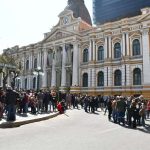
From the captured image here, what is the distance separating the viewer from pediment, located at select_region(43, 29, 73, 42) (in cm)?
4724

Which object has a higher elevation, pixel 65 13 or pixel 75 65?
pixel 65 13

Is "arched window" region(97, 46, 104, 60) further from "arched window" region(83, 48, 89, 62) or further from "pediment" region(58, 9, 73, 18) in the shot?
"pediment" region(58, 9, 73, 18)

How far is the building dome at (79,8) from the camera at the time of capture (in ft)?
173

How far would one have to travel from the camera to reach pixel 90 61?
43594 mm

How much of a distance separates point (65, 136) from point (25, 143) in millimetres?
2098

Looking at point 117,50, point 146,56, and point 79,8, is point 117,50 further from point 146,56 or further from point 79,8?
point 79,8

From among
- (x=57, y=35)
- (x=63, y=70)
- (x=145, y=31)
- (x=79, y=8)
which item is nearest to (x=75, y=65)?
(x=63, y=70)

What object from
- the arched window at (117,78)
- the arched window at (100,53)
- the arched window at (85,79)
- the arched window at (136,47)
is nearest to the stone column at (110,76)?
the arched window at (117,78)

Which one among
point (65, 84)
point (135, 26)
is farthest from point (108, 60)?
point (65, 84)

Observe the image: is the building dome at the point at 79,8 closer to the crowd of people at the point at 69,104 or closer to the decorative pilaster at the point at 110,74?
the decorative pilaster at the point at 110,74

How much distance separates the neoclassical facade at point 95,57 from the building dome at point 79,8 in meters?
4.48

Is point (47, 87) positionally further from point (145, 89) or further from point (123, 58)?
point (145, 89)

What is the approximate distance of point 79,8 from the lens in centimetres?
5331

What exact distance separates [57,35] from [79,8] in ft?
27.5
